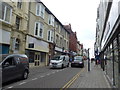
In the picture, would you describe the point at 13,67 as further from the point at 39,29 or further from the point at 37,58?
the point at 39,29

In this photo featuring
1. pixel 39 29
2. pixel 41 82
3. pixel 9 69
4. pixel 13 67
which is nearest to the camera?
pixel 9 69

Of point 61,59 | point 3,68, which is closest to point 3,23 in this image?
point 3,68

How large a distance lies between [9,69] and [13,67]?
48cm

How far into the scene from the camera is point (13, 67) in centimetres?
867

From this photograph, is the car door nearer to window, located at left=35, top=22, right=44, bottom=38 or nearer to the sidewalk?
the sidewalk

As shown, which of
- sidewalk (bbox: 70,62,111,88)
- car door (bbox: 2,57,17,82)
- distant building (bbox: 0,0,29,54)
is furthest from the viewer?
distant building (bbox: 0,0,29,54)

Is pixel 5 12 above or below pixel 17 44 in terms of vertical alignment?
above

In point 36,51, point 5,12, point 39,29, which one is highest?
point 5,12

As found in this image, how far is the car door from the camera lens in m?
7.74

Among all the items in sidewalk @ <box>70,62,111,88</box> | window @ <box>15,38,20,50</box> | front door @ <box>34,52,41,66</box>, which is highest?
window @ <box>15,38,20,50</box>

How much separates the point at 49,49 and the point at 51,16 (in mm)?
6974

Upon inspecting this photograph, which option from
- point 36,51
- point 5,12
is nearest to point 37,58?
point 36,51

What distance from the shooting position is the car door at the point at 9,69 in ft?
25.4

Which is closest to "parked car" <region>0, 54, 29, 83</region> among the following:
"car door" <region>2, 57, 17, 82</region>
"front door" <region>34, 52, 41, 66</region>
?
"car door" <region>2, 57, 17, 82</region>
